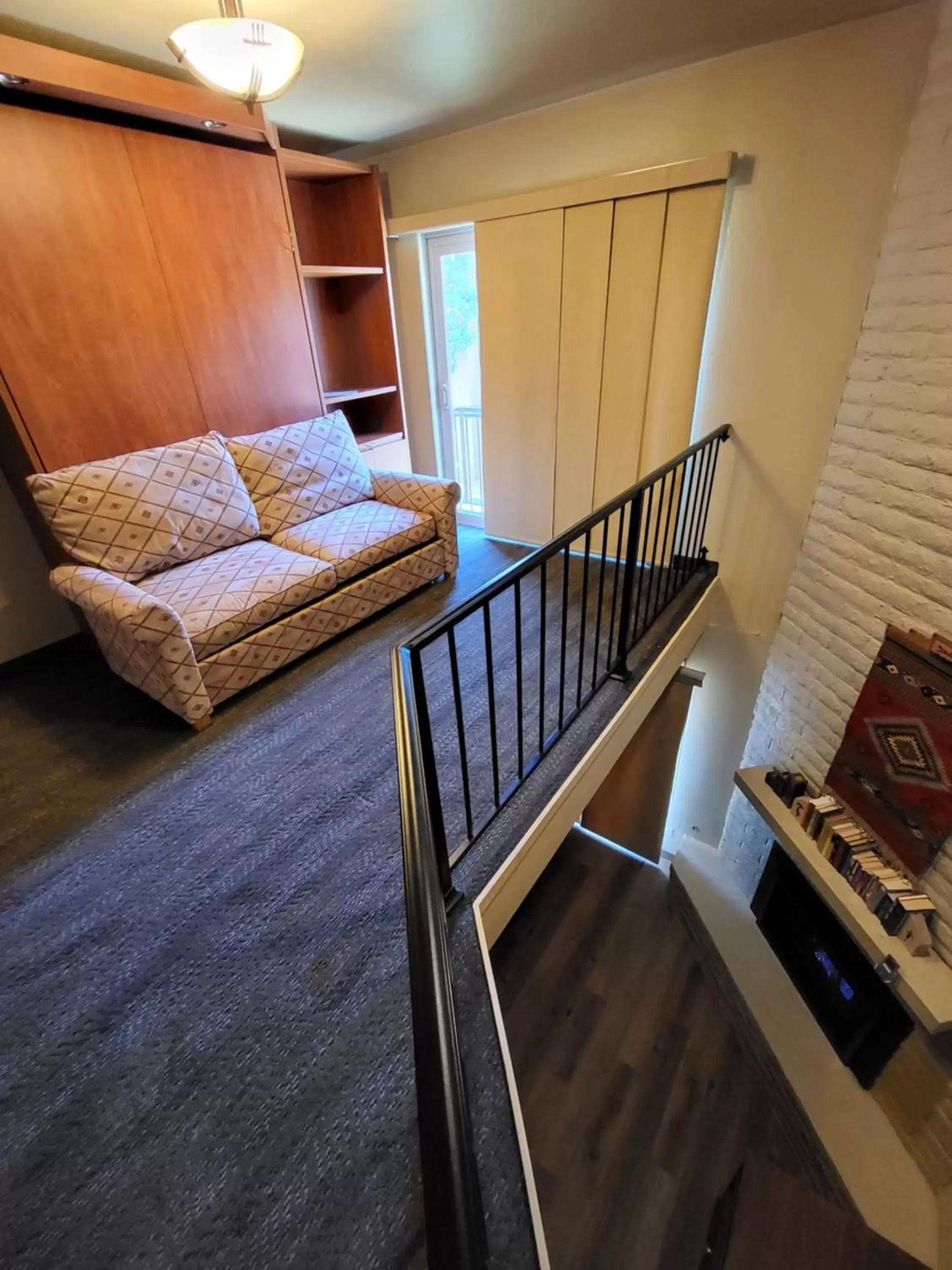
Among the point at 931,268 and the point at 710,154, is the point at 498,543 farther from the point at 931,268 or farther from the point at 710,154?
the point at 931,268

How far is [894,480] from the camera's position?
2025 millimetres

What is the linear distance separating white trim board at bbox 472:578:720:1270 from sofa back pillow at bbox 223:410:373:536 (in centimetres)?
180

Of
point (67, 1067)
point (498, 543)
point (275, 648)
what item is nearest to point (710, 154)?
point (498, 543)

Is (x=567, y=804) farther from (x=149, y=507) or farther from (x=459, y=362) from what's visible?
(x=459, y=362)

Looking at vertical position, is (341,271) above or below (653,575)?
above

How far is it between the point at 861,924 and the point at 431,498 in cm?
263

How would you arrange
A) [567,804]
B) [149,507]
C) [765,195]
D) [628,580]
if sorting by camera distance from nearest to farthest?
[567,804], [628,580], [149,507], [765,195]

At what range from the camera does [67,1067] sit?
1.11 metres

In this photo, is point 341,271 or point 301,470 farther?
point 341,271

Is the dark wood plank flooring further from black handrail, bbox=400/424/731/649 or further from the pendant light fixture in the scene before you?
the pendant light fixture

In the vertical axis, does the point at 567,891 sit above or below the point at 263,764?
below

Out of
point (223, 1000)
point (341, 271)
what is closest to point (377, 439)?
point (341, 271)

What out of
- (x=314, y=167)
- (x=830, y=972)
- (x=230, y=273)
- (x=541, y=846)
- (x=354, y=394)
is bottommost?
(x=830, y=972)

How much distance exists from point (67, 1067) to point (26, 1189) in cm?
18
